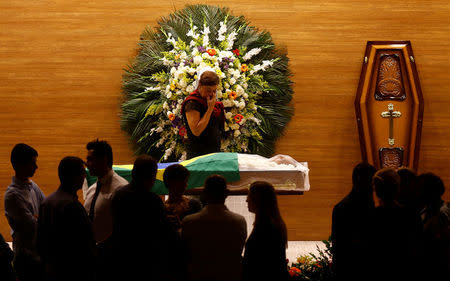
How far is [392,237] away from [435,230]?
28 cm

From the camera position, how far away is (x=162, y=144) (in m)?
5.99

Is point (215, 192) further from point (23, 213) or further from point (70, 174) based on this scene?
point (23, 213)

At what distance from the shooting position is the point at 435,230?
10.3 ft

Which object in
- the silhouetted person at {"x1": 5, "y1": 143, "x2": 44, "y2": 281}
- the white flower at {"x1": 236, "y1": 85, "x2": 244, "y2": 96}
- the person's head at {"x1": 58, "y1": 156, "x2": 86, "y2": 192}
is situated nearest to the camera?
the person's head at {"x1": 58, "y1": 156, "x2": 86, "y2": 192}

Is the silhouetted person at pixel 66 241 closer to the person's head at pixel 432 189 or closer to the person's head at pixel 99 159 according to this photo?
the person's head at pixel 99 159

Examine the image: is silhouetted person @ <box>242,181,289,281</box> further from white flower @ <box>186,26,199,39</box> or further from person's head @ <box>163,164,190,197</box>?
white flower @ <box>186,26,199,39</box>

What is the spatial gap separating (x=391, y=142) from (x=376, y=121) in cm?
26

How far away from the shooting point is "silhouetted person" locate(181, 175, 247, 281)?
295 centimetres

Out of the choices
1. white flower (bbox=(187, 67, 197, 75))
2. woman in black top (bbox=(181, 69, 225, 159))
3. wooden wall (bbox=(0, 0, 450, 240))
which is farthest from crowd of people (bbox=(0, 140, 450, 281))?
wooden wall (bbox=(0, 0, 450, 240))

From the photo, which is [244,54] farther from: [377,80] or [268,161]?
[268,161]

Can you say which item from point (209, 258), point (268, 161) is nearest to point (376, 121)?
point (268, 161)

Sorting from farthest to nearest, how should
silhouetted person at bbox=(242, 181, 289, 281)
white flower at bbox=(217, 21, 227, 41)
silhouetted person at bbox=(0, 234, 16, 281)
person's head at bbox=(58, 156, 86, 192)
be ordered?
white flower at bbox=(217, 21, 227, 41), person's head at bbox=(58, 156, 86, 192), silhouetted person at bbox=(242, 181, 289, 281), silhouetted person at bbox=(0, 234, 16, 281)

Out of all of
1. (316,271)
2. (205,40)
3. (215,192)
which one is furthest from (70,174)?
(205,40)

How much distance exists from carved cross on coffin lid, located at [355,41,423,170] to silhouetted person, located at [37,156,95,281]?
360 centimetres
